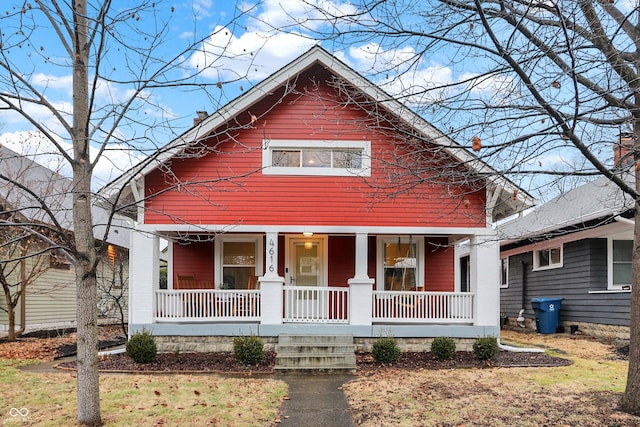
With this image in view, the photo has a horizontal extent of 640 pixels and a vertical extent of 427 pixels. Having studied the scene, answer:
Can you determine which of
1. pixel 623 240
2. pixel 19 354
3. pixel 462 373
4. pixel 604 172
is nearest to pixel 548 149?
pixel 604 172

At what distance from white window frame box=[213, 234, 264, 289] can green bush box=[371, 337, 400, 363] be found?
4.13 m

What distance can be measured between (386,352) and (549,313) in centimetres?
857

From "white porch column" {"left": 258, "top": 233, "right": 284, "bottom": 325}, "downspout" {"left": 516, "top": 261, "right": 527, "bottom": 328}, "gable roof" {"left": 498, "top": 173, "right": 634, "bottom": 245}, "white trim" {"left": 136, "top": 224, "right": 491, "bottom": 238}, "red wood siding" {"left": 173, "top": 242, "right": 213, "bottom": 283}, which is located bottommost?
"downspout" {"left": 516, "top": 261, "right": 527, "bottom": 328}

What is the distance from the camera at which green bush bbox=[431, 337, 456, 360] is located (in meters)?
10.1

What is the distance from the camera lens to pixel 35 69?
206 inches

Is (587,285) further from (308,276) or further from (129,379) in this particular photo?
(129,379)

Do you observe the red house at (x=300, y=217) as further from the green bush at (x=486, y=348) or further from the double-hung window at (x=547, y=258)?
the double-hung window at (x=547, y=258)

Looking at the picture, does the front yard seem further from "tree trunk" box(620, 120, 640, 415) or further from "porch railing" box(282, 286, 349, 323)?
"porch railing" box(282, 286, 349, 323)

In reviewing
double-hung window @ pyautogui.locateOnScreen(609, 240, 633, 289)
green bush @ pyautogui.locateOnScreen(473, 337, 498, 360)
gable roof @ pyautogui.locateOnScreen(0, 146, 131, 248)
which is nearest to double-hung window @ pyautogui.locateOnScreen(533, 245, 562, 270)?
double-hung window @ pyautogui.locateOnScreen(609, 240, 633, 289)

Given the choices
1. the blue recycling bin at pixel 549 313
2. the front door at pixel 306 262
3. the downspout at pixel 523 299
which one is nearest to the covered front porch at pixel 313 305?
the front door at pixel 306 262

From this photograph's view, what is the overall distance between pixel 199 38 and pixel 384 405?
5.10 metres

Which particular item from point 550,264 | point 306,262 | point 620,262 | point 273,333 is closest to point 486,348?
point 273,333

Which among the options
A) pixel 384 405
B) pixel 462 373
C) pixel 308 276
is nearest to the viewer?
pixel 384 405

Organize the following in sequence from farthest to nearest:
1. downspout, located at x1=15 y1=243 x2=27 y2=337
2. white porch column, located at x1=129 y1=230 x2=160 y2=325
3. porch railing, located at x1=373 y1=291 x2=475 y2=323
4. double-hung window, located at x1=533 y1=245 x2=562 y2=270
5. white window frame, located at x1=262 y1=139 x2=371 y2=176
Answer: double-hung window, located at x1=533 y1=245 x2=562 y2=270
downspout, located at x1=15 y1=243 x2=27 y2=337
white window frame, located at x1=262 y1=139 x2=371 y2=176
porch railing, located at x1=373 y1=291 x2=475 y2=323
white porch column, located at x1=129 y1=230 x2=160 y2=325
